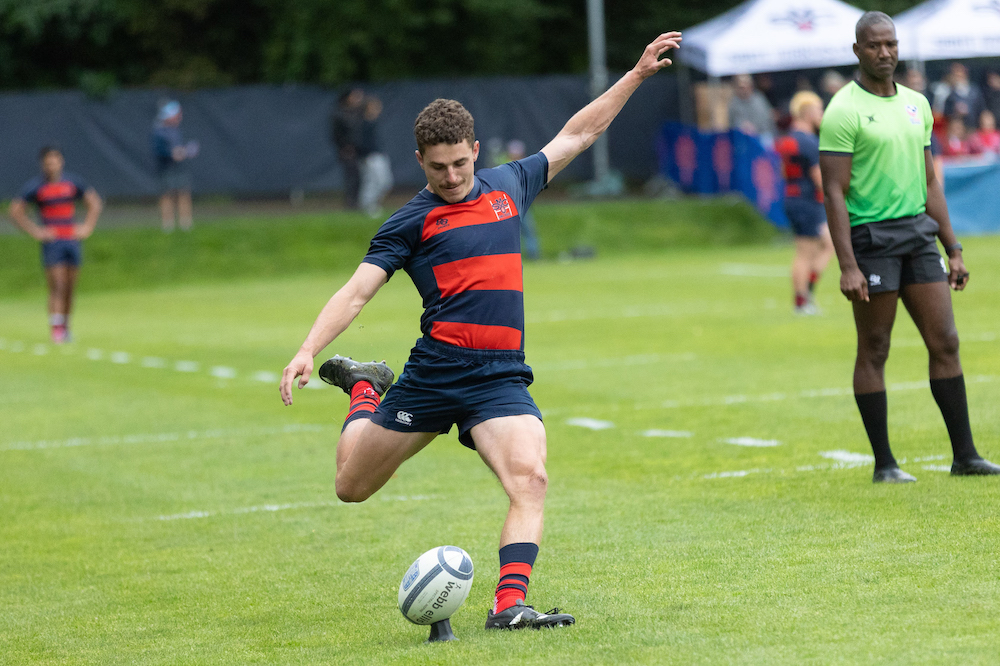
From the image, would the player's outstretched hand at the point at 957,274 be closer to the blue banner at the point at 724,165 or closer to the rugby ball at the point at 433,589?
the rugby ball at the point at 433,589

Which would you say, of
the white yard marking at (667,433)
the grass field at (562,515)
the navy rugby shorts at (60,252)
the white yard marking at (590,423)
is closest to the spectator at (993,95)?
the grass field at (562,515)

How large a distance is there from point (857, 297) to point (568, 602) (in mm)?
2492

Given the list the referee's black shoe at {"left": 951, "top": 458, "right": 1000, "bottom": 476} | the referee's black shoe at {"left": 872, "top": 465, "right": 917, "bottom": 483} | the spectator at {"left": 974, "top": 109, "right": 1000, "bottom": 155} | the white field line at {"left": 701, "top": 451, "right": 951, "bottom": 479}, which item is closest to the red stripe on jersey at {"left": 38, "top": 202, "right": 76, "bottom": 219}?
the white field line at {"left": 701, "top": 451, "right": 951, "bottom": 479}

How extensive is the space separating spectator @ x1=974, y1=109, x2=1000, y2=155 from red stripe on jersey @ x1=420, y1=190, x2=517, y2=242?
23.6 m

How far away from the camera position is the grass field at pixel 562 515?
5445 mm

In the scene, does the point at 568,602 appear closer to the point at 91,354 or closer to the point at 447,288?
the point at 447,288

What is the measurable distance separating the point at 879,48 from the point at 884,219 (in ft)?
2.82

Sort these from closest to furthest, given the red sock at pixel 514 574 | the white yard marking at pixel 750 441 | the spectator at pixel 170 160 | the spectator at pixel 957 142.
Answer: the red sock at pixel 514 574
the white yard marking at pixel 750 441
the spectator at pixel 957 142
the spectator at pixel 170 160

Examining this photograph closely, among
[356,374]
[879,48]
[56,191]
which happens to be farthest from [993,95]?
[356,374]

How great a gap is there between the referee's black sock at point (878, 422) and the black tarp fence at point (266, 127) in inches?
991

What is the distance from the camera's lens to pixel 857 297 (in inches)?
292

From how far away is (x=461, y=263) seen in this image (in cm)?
581

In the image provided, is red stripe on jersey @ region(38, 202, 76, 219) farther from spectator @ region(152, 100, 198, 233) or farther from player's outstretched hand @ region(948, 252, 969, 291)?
player's outstretched hand @ region(948, 252, 969, 291)

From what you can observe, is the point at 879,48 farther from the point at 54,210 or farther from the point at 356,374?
the point at 54,210
